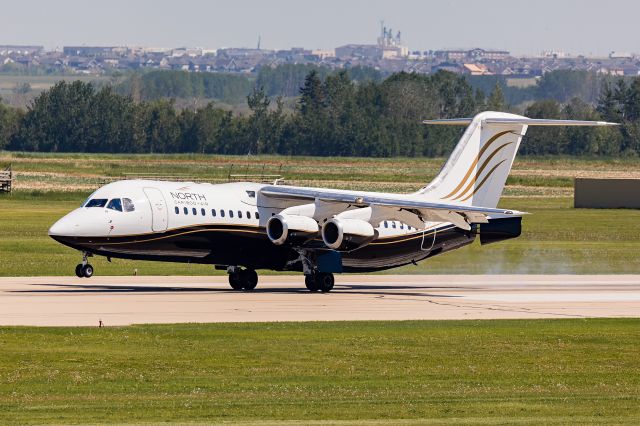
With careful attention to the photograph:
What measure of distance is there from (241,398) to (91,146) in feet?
559

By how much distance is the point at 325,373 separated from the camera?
25.8 m

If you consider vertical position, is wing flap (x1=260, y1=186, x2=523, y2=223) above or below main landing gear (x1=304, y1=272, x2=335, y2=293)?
Answer: above

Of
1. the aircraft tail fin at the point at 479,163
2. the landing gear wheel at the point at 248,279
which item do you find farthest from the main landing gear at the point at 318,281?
the aircraft tail fin at the point at 479,163

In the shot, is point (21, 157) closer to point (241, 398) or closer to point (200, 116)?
point (200, 116)

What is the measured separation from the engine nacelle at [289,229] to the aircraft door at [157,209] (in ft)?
10.2

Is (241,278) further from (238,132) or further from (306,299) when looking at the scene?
(238,132)

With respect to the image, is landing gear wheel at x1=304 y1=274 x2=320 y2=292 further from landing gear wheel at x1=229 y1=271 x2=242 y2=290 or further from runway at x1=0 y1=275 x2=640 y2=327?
landing gear wheel at x1=229 y1=271 x2=242 y2=290

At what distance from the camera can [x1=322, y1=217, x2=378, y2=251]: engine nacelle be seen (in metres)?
41.7

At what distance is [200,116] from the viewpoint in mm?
189875

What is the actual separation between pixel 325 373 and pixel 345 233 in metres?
16.1

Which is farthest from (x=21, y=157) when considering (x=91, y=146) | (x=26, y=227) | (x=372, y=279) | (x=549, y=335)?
(x=549, y=335)

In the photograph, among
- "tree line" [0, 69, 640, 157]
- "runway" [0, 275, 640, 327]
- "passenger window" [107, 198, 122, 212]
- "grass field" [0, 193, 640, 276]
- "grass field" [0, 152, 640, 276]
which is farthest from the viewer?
"tree line" [0, 69, 640, 157]

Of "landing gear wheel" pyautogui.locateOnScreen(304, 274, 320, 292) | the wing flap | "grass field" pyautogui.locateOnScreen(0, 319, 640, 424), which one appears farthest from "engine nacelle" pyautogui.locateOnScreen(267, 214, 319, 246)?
"grass field" pyautogui.locateOnScreen(0, 319, 640, 424)

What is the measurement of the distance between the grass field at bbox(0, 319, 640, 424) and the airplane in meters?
8.48
